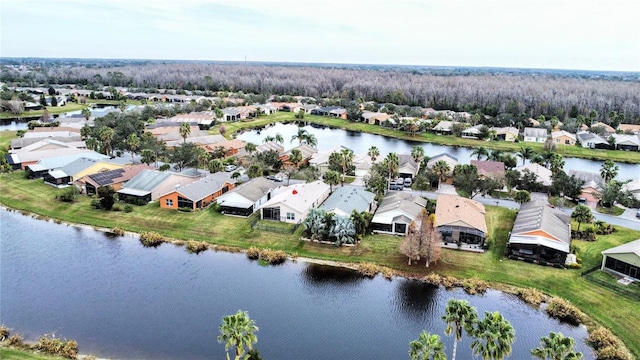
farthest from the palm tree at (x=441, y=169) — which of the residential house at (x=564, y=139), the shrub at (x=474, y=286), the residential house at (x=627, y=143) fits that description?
the residential house at (x=627, y=143)

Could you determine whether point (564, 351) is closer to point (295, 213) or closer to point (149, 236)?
point (295, 213)

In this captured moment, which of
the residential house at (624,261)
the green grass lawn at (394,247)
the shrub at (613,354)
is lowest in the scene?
the shrub at (613,354)

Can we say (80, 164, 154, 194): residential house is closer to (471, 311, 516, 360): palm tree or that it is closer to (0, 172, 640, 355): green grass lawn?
(0, 172, 640, 355): green grass lawn

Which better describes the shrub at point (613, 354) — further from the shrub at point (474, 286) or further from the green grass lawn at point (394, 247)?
the shrub at point (474, 286)

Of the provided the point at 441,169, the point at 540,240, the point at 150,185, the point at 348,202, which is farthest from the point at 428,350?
the point at 150,185

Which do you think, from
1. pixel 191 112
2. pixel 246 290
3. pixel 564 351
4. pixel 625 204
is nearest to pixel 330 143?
pixel 191 112

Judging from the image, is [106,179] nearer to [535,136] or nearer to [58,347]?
[58,347]

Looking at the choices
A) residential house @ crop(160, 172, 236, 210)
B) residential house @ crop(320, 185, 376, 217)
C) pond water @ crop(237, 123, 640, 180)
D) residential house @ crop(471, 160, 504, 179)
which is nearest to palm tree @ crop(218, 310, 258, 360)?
residential house @ crop(320, 185, 376, 217)
